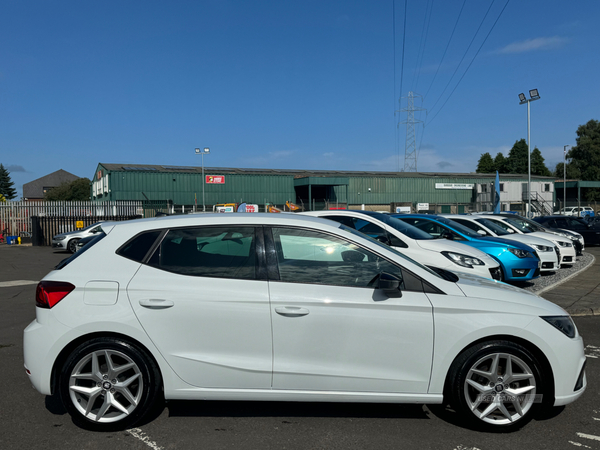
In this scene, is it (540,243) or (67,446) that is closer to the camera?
(67,446)

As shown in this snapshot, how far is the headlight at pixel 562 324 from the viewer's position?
368 cm

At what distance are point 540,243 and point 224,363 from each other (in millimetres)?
10700

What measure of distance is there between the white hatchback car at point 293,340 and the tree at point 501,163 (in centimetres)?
11341

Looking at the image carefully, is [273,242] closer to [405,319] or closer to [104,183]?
[405,319]

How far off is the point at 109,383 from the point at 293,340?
142 cm

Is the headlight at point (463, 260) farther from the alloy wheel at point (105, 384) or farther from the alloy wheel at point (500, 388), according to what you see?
the alloy wheel at point (105, 384)

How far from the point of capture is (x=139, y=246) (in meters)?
3.87

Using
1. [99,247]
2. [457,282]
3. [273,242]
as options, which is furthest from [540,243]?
[99,247]

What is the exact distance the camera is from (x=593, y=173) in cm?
8481

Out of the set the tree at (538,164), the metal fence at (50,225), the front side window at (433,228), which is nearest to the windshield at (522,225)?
the front side window at (433,228)

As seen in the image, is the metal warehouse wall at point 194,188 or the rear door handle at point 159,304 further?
the metal warehouse wall at point 194,188

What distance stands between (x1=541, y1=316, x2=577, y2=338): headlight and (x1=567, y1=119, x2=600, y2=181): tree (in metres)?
94.6

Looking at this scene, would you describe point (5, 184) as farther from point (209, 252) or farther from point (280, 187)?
point (209, 252)

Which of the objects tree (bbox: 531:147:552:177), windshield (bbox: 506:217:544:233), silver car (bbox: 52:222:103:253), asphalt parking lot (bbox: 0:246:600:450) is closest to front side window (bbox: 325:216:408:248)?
asphalt parking lot (bbox: 0:246:600:450)
